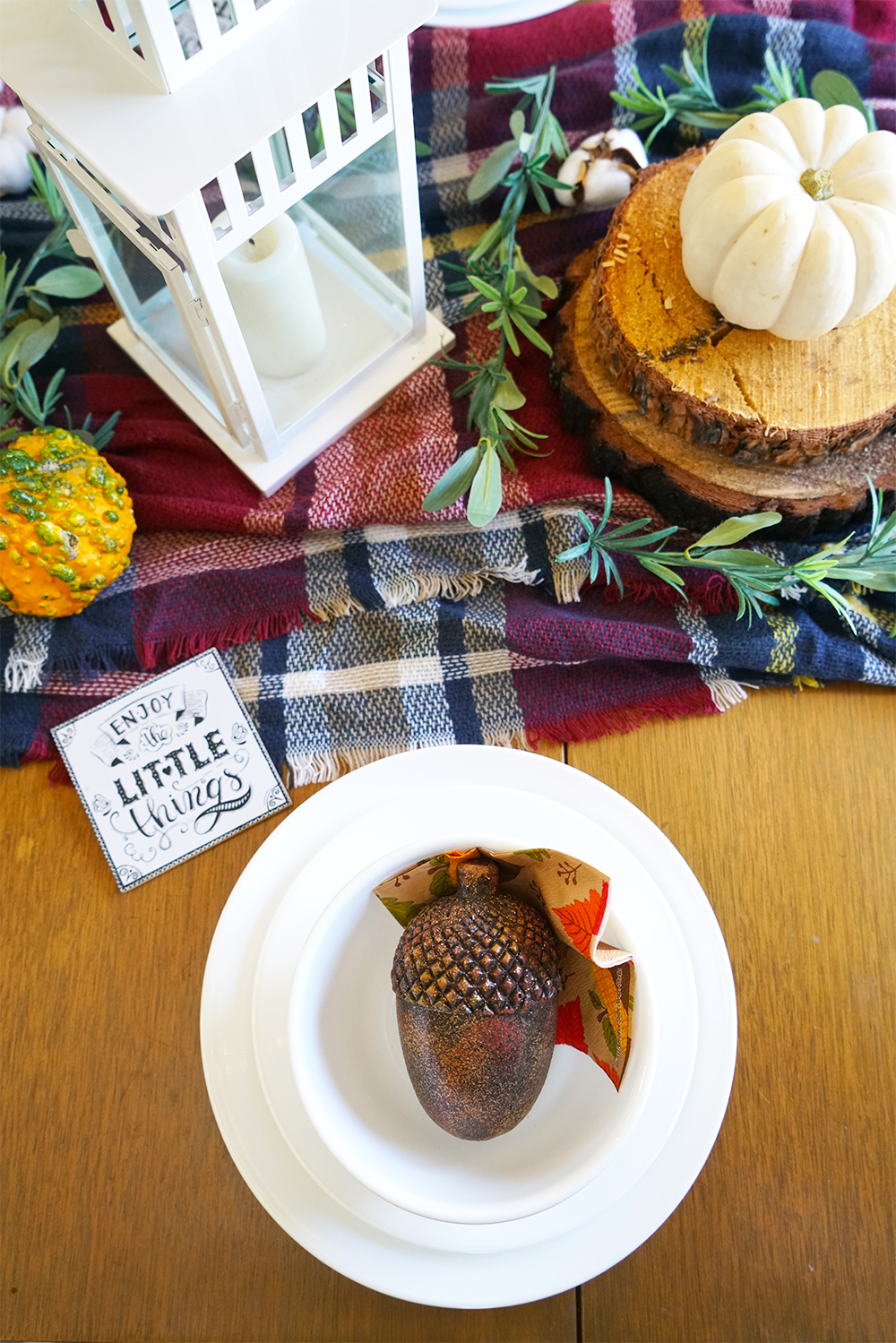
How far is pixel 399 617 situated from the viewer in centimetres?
72

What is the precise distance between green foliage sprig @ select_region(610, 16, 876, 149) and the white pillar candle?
12.7 inches

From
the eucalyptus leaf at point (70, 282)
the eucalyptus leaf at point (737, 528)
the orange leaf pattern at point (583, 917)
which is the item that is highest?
the eucalyptus leaf at point (70, 282)

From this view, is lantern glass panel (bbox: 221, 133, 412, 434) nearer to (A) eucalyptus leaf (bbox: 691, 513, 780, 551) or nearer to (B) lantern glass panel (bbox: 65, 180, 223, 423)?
(B) lantern glass panel (bbox: 65, 180, 223, 423)

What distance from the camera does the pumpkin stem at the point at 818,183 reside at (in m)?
0.57

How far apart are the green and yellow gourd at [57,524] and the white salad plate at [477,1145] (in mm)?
237

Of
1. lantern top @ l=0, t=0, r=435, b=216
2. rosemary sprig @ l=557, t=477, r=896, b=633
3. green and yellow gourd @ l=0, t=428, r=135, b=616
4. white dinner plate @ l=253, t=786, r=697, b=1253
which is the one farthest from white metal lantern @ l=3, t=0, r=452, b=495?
white dinner plate @ l=253, t=786, r=697, b=1253

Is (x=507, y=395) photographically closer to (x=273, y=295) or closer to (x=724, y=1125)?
(x=273, y=295)

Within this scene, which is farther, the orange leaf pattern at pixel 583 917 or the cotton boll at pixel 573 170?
the cotton boll at pixel 573 170

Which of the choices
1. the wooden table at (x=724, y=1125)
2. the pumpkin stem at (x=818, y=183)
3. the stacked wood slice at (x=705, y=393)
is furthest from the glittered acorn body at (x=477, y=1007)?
the pumpkin stem at (x=818, y=183)

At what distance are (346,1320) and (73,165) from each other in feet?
2.37

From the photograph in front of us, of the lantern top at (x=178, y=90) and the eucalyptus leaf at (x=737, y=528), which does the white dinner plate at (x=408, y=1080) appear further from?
the lantern top at (x=178, y=90)

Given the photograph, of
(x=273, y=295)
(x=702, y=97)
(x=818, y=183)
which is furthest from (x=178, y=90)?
(x=702, y=97)

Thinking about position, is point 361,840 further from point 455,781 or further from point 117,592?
point 117,592

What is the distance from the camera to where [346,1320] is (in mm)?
587
